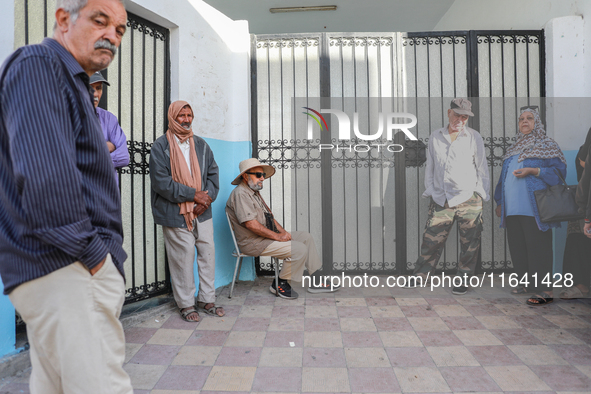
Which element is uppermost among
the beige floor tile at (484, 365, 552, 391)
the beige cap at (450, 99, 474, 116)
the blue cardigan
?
the beige cap at (450, 99, 474, 116)

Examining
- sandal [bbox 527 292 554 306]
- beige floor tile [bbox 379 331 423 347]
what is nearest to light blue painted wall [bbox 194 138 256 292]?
beige floor tile [bbox 379 331 423 347]

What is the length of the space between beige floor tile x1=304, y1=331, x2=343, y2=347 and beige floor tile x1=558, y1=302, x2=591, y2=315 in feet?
7.81

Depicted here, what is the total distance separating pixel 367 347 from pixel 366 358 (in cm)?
20

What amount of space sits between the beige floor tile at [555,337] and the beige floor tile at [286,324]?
1937mm

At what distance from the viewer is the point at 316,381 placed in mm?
2477

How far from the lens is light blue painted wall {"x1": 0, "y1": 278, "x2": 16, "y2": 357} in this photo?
8.18ft

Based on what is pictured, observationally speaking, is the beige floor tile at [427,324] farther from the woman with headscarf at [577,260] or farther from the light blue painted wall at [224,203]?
the light blue painted wall at [224,203]

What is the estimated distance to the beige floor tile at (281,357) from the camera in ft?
8.95

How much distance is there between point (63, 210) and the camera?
113 cm

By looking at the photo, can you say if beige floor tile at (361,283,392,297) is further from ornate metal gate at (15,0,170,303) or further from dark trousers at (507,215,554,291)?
ornate metal gate at (15,0,170,303)

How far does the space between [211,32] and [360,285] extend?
346 centimetres

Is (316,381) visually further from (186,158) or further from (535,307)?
(535,307)

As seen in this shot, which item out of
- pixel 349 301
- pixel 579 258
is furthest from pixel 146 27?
pixel 579 258

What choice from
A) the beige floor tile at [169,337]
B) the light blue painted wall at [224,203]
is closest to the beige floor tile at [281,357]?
the beige floor tile at [169,337]
